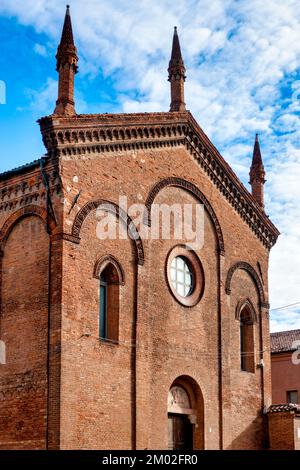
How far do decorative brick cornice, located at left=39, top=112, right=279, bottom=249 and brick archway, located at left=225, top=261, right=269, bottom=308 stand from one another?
150 cm

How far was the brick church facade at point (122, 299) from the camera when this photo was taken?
16.9 m

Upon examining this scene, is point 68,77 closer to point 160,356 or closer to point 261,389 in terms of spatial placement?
point 160,356

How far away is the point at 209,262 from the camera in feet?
73.7

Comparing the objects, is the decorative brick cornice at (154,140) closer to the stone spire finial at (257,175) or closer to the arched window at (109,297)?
the stone spire finial at (257,175)

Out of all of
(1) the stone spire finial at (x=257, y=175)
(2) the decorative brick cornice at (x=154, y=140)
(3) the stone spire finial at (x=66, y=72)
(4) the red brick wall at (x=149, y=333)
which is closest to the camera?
(4) the red brick wall at (x=149, y=333)

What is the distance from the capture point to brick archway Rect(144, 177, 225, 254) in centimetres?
2030

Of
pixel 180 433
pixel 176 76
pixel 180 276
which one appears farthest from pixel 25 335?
pixel 176 76

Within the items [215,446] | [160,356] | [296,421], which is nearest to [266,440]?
[296,421]

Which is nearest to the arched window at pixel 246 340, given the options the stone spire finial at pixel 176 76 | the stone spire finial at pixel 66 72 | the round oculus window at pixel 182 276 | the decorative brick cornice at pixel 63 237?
the round oculus window at pixel 182 276

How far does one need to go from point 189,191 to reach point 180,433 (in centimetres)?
707

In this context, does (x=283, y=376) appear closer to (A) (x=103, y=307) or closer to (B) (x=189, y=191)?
(B) (x=189, y=191)

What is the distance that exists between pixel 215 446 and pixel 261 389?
132 inches

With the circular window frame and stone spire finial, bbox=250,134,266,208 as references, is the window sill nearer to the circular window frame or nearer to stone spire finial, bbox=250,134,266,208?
the circular window frame

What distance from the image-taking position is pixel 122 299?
738 inches
